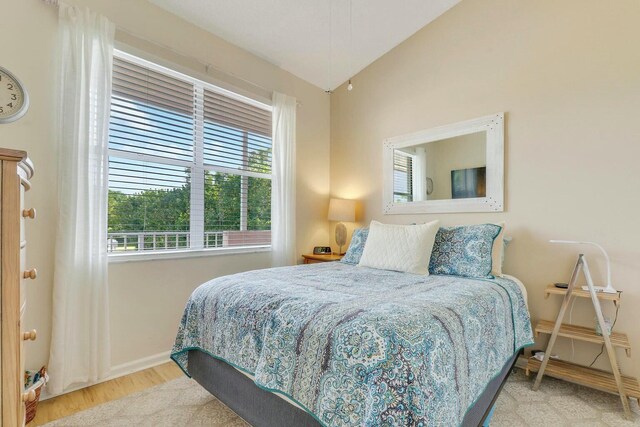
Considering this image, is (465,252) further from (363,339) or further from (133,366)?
(133,366)

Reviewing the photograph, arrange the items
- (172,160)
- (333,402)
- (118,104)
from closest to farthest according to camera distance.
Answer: (333,402), (118,104), (172,160)

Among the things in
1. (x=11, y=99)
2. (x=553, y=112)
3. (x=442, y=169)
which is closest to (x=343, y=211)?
(x=442, y=169)

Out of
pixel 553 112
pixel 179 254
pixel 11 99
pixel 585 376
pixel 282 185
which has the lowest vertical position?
pixel 585 376

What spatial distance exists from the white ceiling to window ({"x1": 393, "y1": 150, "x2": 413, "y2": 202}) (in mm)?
1161

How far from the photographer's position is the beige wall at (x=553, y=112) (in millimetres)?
2090

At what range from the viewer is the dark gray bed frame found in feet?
4.25

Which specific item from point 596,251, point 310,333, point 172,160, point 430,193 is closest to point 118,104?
point 172,160

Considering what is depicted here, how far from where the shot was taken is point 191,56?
105 inches

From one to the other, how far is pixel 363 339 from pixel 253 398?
2.44 feet

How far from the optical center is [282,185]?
3.28m

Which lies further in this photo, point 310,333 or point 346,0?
point 346,0

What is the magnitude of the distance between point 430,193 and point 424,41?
150cm

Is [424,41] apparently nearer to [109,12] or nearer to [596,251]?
[596,251]

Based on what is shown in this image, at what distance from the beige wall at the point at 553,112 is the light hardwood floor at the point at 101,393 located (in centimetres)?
253
